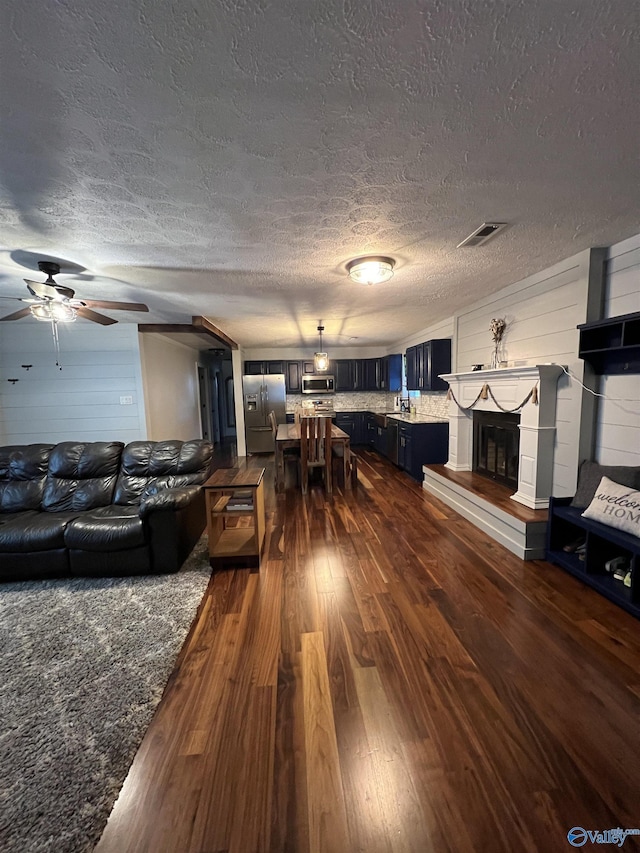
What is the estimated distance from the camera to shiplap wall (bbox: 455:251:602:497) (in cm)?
254

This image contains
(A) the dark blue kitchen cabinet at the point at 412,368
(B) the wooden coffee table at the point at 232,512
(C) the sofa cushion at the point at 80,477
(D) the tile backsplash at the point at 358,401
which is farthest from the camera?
(D) the tile backsplash at the point at 358,401

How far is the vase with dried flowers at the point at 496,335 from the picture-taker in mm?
3389

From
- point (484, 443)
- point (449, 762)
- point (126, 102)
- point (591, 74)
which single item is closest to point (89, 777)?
point (449, 762)

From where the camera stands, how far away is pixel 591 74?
3.34ft

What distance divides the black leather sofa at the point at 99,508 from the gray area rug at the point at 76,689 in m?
0.16

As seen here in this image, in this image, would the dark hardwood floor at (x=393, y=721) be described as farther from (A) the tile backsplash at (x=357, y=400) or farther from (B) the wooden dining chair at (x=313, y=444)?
(A) the tile backsplash at (x=357, y=400)

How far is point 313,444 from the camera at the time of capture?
457 centimetres

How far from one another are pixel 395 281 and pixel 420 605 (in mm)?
2634

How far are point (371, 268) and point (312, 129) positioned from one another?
1.27 metres

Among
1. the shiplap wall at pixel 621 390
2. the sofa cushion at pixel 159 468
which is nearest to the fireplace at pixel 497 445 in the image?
the shiplap wall at pixel 621 390

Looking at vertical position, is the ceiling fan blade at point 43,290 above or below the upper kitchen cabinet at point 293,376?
above

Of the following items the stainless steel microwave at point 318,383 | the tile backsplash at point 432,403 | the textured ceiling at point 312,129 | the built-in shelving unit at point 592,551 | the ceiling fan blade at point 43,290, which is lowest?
the built-in shelving unit at point 592,551

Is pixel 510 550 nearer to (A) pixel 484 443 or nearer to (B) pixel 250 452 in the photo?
(A) pixel 484 443

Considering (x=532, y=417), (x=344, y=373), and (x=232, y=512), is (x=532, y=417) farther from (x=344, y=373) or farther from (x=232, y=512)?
(x=344, y=373)
